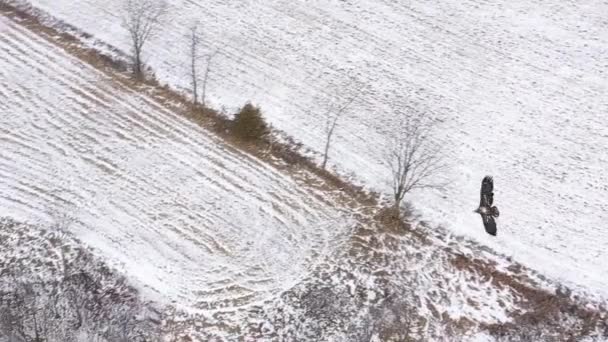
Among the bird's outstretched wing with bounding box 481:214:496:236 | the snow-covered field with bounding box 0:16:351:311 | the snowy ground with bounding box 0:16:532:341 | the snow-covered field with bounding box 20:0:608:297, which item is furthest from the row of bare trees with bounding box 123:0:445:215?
the bird's outstretched wing with bounding box 481:214:496:236

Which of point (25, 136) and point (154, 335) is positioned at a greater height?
point (25, 136)

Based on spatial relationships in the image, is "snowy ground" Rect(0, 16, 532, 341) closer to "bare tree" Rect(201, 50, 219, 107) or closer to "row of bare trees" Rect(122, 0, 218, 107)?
"bare tree" Rect(201, 50, 219, 107)

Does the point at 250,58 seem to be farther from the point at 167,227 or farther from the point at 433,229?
the point at 433,229

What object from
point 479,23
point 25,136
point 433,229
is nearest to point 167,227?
point 25,136

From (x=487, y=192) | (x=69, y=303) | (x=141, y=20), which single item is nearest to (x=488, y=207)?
(x=487, y=192)

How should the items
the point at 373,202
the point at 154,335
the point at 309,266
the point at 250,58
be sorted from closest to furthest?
the point at 154,335
the point at 309,266
the point at 373,202
the point at 250,58

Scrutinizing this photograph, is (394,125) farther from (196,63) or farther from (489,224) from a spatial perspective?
(196,63)

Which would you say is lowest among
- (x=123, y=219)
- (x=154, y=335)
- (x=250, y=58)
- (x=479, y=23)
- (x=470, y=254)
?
(x=154, y=335)

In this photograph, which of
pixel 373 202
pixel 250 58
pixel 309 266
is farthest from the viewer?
pixel 250 58
